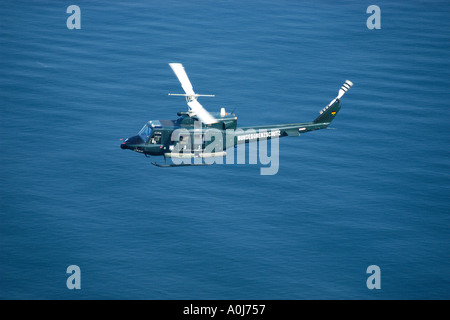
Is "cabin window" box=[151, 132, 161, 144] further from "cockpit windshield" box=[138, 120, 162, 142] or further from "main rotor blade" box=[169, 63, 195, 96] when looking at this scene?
"main rotor blade" box=[169, 63, 195, 96]

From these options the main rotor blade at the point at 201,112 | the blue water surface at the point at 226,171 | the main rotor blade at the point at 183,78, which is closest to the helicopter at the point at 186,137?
the main rotor blade at the point at 201,112

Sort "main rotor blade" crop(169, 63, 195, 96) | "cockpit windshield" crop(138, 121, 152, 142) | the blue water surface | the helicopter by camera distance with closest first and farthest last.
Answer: "main rotor blade" crop(169, 63, 195, 96)
the helicopter
"cockpit windshield" crop(138, 121, 152, 142)
the blue water surface

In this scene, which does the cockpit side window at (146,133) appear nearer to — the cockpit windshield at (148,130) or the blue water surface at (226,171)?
the cockpit windshield at (148,130)

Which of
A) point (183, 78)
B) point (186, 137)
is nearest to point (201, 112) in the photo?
point (183, 78)

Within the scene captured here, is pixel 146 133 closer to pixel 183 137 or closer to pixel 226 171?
pixel 183 137

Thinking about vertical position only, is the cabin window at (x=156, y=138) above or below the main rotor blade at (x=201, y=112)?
below

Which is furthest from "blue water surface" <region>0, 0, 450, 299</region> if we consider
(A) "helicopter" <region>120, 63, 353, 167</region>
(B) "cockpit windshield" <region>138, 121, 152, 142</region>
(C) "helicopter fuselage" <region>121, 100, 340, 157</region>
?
(B) "cockpit windshield" <region>138, 121, 152, 142</region>

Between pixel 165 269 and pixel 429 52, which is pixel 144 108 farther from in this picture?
pixel 429 52
